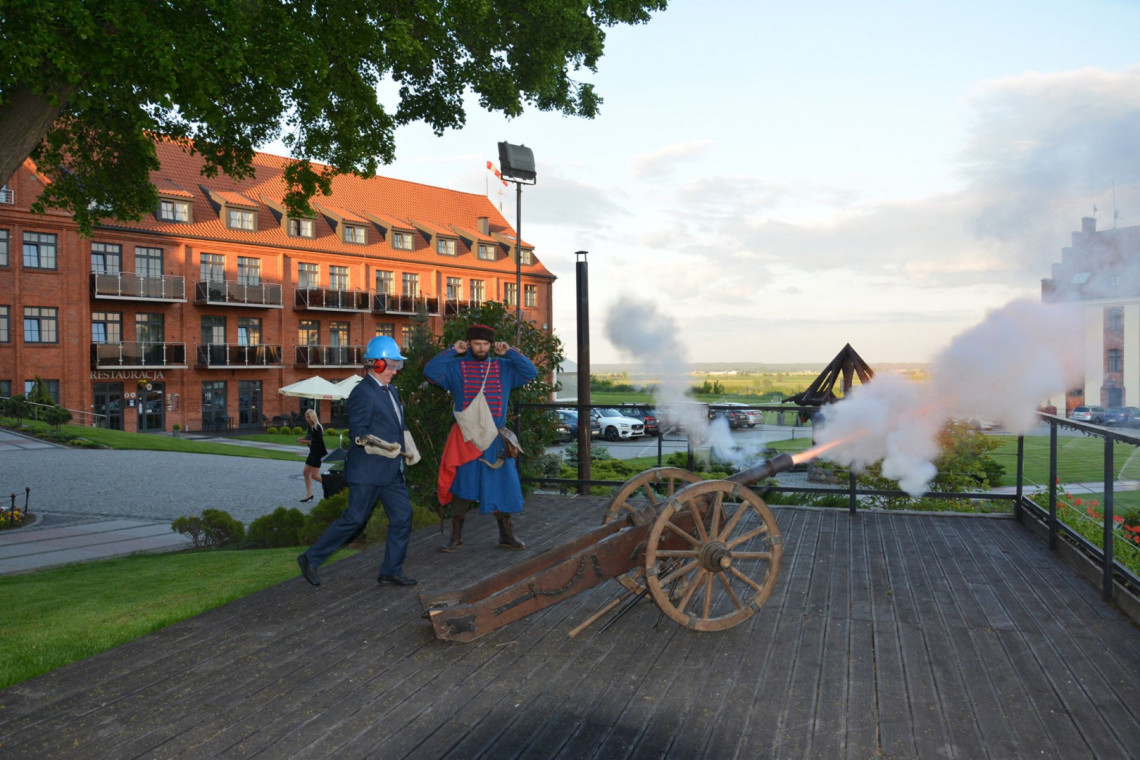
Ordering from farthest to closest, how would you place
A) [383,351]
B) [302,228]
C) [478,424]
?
[302,228] → [478,424] → [383,351]

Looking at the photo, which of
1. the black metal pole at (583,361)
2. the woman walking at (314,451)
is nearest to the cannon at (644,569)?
the black metal pole at (583,361)

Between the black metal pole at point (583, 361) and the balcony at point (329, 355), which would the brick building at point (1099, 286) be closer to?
the black metal pole at point (583, 361)

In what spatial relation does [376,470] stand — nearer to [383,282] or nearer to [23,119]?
[23,119]

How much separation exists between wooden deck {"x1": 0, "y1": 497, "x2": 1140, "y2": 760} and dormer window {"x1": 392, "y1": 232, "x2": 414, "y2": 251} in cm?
4146

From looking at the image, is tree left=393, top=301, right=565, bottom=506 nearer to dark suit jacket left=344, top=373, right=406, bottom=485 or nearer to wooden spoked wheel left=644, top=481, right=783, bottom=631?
dark suit jacket left=344, top=373, right=406, bottom=485

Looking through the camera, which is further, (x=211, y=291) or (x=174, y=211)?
(x=211, y=291)

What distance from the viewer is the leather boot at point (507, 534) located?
695 cm

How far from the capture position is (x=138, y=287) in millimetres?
34938

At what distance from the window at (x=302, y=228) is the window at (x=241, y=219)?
72.0 inches

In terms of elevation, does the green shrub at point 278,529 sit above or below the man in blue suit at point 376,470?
below

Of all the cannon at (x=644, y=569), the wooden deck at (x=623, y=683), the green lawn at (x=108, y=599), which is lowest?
the green lawn at (x=108, y=599)

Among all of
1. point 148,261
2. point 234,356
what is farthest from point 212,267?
point 234,356

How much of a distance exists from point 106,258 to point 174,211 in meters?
3.82

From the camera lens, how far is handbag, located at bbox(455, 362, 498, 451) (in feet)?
22.1
